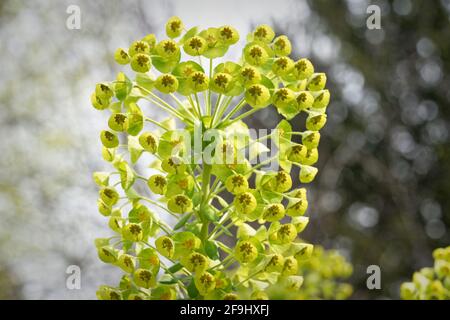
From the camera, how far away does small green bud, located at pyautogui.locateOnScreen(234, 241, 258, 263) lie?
0.74 meters

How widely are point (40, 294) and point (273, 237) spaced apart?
2.49 metres

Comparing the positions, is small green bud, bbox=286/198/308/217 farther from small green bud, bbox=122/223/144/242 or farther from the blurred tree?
the blurred tree

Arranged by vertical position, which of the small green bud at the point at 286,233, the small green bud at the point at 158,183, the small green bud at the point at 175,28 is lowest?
the small green bud at the point at 286,233

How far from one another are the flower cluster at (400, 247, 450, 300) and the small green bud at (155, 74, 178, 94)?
653 millimetres

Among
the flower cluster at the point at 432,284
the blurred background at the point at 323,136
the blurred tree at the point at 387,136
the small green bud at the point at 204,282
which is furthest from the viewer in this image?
the blurred tree at the point at 387,136

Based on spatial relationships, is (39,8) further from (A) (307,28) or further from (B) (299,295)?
(B) (299,295)

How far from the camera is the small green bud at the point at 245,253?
74 centimetres

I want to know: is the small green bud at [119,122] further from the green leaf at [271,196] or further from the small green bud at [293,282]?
the small green bud at [293,282]

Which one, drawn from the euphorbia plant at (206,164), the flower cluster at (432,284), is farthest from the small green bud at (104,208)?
the flower cluster at (432,284)

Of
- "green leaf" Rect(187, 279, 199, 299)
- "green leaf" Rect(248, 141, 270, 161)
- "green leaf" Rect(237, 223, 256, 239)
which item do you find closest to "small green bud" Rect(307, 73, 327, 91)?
"green leaf" Rect(248, 141, 270, 161)

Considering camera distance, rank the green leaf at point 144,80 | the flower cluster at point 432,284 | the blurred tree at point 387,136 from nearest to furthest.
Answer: the green leaf at point 144,80
the flower cluster at point 432,284
the blurred tree at point 387,136

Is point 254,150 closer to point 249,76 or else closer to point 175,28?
point 249,76

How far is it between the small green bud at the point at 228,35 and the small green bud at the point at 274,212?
0.83 ft

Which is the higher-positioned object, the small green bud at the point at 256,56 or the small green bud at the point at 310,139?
the small green bud at the point at 256,56
